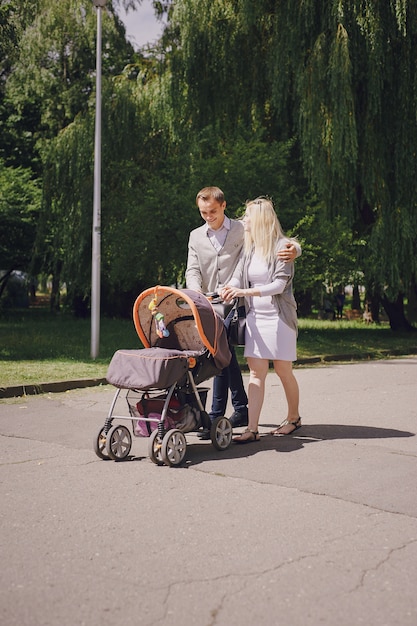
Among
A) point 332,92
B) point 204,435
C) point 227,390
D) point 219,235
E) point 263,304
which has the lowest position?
point 204,435

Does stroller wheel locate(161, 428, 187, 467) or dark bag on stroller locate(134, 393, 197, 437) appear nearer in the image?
stroller wheel locate(161, 428, 187, 467)

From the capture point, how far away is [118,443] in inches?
259

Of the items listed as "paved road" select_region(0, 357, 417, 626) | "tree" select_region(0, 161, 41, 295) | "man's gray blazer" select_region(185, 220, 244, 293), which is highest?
"tree" select_region(0, 161, 41, 295)

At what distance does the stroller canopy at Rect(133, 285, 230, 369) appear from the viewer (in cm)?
676

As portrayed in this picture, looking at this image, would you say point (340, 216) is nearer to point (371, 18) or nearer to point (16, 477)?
point (371, 18)

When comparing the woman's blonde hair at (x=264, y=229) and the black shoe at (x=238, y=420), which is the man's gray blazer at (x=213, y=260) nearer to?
the woman's blonde hair at (x=264, y=229)

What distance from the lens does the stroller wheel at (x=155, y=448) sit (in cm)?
629

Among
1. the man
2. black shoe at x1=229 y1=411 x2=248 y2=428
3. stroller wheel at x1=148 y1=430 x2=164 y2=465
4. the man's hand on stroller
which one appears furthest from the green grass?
stroller wheel at x1=148 y1=430 x2=164 y2=465

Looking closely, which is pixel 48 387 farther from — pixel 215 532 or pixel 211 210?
pixel 215 532

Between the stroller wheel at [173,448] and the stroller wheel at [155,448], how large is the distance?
8 centimetres

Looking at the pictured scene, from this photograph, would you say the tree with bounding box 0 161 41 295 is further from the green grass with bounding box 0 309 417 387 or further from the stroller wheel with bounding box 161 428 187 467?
the stroller wheel with bounding box 161 428 187 467

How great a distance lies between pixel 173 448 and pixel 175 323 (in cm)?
123

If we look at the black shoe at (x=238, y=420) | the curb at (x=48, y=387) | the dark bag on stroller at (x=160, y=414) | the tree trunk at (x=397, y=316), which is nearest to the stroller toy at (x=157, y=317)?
the dark bag on stroller at (x=160, y=414)

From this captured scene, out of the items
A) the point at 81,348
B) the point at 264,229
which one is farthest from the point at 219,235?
the point at 81,348
